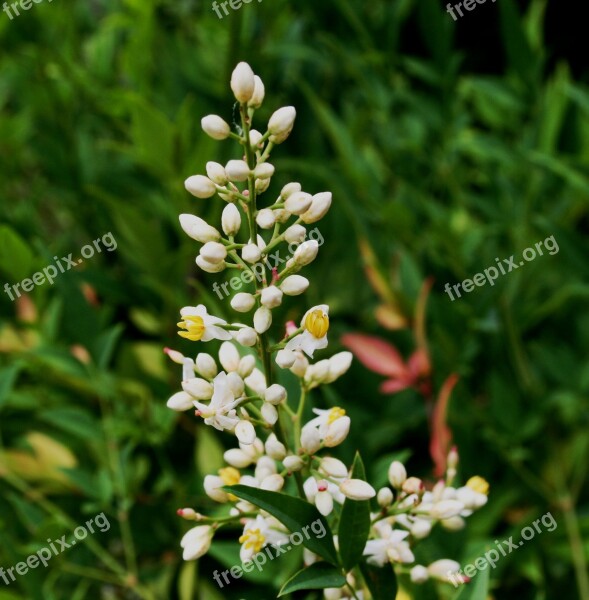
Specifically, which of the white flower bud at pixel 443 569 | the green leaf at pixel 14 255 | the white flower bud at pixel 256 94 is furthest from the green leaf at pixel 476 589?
the green leaf at pixel 14 255

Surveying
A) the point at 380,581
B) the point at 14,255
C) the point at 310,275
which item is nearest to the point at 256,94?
the point at 380,581

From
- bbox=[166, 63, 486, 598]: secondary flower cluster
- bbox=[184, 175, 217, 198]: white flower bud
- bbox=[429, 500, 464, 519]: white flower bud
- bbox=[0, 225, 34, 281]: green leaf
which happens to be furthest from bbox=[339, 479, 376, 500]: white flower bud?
bbox=[0, 225, 34, 281]: green leaf

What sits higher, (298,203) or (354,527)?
(298,203)

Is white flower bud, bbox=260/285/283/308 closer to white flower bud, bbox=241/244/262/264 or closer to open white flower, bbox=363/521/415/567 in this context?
white flower bud, bbox=241/244/262/264

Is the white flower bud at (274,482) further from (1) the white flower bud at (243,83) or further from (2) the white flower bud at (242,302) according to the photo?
(1) the white flower bud at (243,83)

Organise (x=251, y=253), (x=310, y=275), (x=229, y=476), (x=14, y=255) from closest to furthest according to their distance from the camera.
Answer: (x=251, y=253) → (x=229, y=476) → (x=14, y=255) → (x=310, y=275)

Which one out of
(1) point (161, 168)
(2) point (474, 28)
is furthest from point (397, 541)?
(2) point (474, 28)

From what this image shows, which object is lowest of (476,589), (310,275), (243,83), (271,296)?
(476,589)

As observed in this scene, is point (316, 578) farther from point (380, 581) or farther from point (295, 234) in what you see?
point (295, 234)
